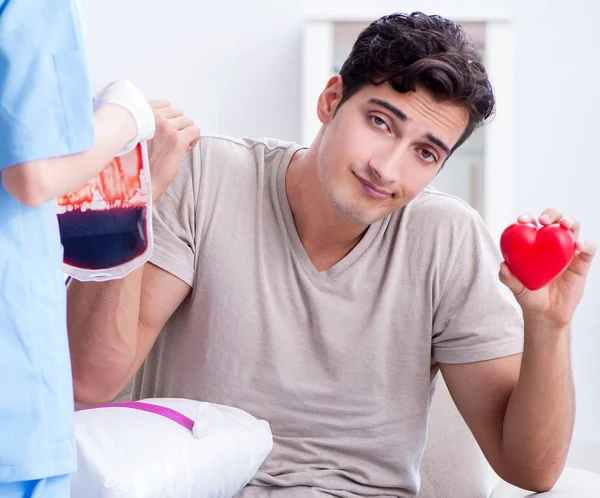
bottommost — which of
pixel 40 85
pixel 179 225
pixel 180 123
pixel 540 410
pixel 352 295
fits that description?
pixel 540 410

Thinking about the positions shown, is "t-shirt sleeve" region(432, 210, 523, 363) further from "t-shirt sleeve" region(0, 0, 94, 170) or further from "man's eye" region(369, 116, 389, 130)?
"t-shirt sleeve" region(0, 0, 94, 170)

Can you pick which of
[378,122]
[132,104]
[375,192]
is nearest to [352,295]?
[375,192]

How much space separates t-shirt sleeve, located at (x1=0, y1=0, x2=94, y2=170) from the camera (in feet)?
2.61

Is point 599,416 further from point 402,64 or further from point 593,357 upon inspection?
point 402,64

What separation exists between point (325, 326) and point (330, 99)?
40cm

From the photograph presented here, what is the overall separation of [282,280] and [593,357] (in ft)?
8.11

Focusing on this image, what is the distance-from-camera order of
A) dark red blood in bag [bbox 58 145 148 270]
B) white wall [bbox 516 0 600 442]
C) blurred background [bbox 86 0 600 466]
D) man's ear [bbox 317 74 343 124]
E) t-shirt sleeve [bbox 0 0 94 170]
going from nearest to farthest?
1. t-shirt sleeve [bbox 0 0 94 170]
2. dark red blood in bag [bbox 58 145 148 270]
3. man's ear [bbox 317 74 343 124]
4. blurred background [bbox 86 0 600 466]
5. white wall [bbox 516 0 600 442]

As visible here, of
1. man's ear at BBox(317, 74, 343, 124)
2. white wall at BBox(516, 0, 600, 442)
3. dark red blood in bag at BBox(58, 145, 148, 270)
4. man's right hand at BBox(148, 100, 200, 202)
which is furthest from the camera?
white wall at BBox(516, 0, 600, 442)

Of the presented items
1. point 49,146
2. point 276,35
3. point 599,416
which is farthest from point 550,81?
point 49,146

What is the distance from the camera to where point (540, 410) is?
4.37ft

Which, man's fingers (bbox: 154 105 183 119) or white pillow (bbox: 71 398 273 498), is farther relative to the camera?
man's fingers (bbox: 154 105 183 119)

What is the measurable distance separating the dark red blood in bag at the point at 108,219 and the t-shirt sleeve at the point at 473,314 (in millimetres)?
568

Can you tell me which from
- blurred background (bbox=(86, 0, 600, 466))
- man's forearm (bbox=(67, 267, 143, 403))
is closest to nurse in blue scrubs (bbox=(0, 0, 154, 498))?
man's forearm (bbox=(67, 267, 143, 403))

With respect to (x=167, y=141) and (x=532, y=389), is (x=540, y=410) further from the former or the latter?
(x=167, y=141)
